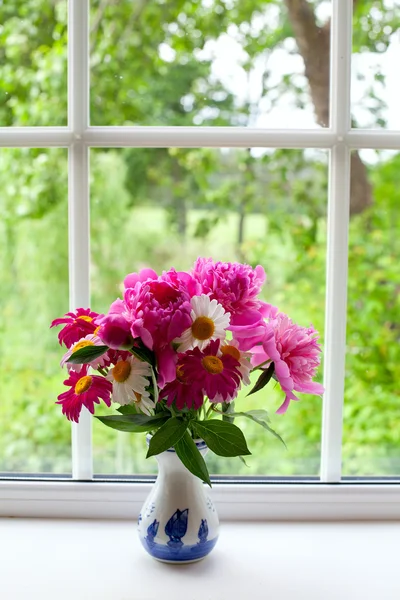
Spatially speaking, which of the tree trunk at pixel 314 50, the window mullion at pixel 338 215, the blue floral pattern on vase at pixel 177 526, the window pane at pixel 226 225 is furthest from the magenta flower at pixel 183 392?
the tree trunk at pixel 314 50

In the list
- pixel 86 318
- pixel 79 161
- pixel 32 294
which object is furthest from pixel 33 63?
pixel 86 318

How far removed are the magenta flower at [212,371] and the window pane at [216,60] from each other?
631 mm

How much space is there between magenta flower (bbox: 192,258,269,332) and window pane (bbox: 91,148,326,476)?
55 cm

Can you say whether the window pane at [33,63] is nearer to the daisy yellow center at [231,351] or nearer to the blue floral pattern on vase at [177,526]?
the daisy yellow center at [231,351]

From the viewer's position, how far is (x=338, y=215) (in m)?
1.28

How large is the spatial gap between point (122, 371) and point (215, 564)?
0.39 m

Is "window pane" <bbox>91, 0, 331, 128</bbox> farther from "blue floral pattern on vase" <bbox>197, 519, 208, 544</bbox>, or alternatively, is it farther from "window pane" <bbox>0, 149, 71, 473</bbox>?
"blue floral pattern on vase" <bbox>197, 519, 208, 544</bbox>

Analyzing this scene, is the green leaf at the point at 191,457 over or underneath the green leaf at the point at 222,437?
underneath

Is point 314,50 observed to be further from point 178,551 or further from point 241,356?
point 178,551

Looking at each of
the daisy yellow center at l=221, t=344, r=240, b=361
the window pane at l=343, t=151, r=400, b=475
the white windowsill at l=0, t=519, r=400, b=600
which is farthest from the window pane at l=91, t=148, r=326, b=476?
the daisy yellow center at l=221, t=344, r=240, b=361

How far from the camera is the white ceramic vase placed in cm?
105

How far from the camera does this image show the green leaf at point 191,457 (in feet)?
3.20

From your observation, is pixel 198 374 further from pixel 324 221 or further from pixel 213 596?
pixel 324 221

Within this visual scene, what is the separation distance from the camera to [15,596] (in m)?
1.01
